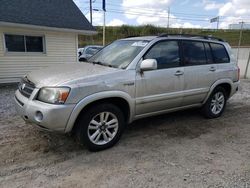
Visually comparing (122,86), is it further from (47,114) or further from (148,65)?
(47,114)

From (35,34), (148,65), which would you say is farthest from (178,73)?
(35,34)

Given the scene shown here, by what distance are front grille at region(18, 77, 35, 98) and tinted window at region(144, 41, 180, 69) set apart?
1.94m

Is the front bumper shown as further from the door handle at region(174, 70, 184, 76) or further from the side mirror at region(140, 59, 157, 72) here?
the door handle at region(174, 70, 184, 76)

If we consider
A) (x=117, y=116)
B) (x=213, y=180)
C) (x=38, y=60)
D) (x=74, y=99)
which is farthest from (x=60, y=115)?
(x=38, y=60)

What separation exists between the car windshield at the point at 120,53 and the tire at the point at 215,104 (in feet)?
7.16

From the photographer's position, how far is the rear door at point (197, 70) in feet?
15.5

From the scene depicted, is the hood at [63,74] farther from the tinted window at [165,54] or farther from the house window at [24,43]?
the house window at [24,43]

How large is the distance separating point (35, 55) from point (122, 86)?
794cm

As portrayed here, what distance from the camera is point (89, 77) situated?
3.53 meters

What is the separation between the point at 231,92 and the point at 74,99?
4100mm

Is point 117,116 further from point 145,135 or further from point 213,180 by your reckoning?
point 213,180

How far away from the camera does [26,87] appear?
3.76 meters

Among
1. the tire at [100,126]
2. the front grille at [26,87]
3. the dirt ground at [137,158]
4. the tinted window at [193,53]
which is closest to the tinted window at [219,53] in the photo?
the tinted window at [193,53]

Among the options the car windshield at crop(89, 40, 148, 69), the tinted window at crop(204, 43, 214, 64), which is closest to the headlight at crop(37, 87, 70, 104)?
the car windshield at crop(89, 40, 148, 69)
